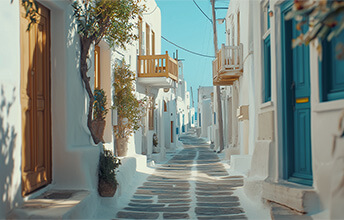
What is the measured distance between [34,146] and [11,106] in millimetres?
954

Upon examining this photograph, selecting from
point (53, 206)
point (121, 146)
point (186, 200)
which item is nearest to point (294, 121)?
point (186, 200)

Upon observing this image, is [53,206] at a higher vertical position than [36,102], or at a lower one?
lower

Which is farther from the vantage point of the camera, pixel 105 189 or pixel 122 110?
pixel 122 110

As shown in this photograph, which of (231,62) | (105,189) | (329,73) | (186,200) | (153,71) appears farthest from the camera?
(153,71)

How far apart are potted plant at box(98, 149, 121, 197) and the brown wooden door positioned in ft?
2.73

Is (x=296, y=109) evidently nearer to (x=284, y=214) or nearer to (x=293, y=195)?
(x=293, y=195)

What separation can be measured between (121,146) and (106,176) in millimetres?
4612

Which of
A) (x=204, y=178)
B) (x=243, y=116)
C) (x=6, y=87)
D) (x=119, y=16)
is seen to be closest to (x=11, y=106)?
(x=6, y=87)

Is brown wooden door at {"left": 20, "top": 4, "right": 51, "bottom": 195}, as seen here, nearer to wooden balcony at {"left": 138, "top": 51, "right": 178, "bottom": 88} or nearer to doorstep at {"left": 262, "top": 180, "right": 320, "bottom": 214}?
doorstep at {"left": 262, "top": 180, "right": 320, "bottom": 214}

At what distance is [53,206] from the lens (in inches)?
170

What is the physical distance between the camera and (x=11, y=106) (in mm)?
4223

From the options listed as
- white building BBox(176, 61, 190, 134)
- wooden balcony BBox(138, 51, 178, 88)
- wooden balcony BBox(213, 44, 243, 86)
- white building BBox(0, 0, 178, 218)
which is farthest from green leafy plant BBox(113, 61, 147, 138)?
white building BBox(176, 61, 190, 134)

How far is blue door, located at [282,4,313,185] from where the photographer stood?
4.64m

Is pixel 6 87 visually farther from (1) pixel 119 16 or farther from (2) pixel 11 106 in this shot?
(1) pixel 119 16
